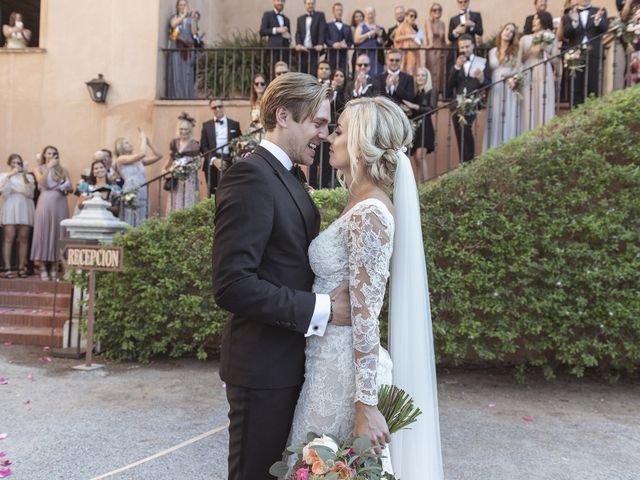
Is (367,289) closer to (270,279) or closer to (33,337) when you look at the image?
(270,279)

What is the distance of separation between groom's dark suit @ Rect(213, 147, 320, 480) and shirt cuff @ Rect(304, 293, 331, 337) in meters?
0.02

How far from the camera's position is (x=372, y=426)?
2.20 metres

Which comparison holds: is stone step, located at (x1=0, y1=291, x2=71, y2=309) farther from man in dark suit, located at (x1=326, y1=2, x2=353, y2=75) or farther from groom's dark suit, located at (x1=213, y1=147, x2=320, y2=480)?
groom's dark suit, located at (x1=213, y1=147, x2=320, y2=480)

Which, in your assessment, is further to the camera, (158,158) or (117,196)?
(158,158)

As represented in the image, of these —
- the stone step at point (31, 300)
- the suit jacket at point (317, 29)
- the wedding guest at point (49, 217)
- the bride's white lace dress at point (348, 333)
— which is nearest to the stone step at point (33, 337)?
the stone step at point (31, 300)

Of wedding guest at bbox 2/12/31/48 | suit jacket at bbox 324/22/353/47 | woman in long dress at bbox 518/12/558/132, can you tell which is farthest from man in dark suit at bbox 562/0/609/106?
wedding guest at bbox 2/12/31/48

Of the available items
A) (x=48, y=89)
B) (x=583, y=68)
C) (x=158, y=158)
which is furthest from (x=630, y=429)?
(x=48, y=89)

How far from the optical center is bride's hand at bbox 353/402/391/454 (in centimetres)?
219

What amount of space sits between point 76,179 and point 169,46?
316cm

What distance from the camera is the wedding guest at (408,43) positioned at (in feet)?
33.8

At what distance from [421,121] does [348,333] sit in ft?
21.3

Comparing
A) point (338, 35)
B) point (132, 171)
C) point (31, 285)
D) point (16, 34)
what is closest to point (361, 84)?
point (338, 35)

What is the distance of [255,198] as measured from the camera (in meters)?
2.14

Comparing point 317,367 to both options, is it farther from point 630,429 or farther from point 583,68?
point 583,68
